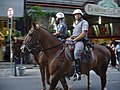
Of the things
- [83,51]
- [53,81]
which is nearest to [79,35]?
[83,51]

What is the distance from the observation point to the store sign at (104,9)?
82.7 feet

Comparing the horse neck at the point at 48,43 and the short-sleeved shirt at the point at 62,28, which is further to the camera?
the short-sleeved shirt at the point at 62,28

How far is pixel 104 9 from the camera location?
25.9m

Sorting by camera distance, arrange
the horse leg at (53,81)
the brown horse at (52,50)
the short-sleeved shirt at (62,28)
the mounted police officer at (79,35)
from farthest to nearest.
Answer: the short-sleeved shirt at (62,28), the mounted police officer at (79,35), the brown horse at (52,50), the horse leg at (53,81)

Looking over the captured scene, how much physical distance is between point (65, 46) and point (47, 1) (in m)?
16.6

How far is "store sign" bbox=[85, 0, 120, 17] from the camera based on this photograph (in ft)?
82.7

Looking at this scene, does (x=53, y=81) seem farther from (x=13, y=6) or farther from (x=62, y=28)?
(x=13, y=6)

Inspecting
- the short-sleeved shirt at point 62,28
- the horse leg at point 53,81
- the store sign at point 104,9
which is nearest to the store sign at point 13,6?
the store sign at point 104,9

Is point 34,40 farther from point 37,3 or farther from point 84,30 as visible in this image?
point 37,3

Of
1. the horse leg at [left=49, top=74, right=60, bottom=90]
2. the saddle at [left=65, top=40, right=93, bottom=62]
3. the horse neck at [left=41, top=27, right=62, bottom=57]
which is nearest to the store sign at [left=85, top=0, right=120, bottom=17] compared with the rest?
the saddle at [left=65, top=40, right=93, bottom=62]

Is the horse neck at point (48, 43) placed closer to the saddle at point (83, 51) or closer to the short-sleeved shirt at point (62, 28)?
the saddle at point (83, 51)

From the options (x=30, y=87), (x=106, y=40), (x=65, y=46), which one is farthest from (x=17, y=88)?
(x=106, y=40)

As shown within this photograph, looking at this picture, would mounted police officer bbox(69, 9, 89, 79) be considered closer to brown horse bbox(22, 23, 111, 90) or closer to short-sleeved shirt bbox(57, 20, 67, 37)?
brown horse bbox(22, 23, 111, 90)

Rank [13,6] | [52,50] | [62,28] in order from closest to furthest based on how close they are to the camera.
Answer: [52,50]
[62,28]
[13,6]
